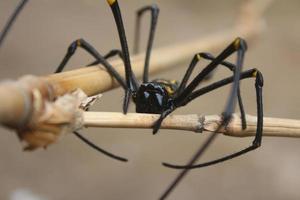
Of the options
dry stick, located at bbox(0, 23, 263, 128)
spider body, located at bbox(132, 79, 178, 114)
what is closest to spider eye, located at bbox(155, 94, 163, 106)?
spider body, located at bbox(132, 79, 178, 114)

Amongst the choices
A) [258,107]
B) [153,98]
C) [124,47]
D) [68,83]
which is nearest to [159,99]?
[153,98]

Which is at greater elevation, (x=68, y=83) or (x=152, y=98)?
(x=68, y=83)

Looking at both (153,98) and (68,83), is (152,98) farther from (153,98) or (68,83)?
(68,83)

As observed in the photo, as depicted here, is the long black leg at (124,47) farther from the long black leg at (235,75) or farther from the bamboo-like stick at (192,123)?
the bamboo-like stick at (192,123)

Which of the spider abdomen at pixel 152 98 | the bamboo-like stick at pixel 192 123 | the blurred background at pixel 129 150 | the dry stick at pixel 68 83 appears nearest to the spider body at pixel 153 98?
the spider abdomen at pixel 152 98

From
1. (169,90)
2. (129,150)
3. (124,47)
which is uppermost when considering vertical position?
(124,47)

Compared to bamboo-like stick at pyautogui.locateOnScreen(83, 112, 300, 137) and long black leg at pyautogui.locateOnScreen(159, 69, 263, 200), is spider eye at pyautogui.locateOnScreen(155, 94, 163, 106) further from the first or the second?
bamboo-like stick at pyautogui.locateOnScreen(83, 112, 300, 137)

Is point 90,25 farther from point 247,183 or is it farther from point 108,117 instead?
point 108,117

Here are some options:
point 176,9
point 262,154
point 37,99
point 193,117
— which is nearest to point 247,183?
point 262,154
